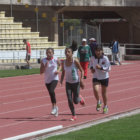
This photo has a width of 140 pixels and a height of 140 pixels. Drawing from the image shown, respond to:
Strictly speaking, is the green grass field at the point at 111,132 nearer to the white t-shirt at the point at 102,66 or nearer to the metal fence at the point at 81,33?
the white t-shirt at the point at 102,66

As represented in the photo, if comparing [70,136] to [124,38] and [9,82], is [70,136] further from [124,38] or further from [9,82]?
[124,38]

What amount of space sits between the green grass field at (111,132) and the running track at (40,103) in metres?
0.91

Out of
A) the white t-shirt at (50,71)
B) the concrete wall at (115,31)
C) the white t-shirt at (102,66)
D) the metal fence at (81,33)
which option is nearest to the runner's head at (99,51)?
the white t-shirt at (102,66)

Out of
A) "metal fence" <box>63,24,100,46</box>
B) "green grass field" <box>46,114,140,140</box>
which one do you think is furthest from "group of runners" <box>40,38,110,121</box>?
"metal fence" <box>63,24,100,46</box>

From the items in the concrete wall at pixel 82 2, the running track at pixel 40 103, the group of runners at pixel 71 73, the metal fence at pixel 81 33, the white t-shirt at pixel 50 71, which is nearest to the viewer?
the running track at pixel 40 103

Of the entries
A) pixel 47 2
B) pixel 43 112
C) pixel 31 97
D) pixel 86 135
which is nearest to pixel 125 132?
pixel 86 135

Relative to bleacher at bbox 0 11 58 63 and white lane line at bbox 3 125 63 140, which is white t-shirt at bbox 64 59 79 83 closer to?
white lane line at bbox 3 125 63 140

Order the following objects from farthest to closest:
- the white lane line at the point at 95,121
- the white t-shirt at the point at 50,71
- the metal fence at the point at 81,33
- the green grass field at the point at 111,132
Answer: the metal fence at the point at 81,33
the white t-shirt at the point at 50,71
the white lane line at the point at 95,121
the green grass field at the point at 111,132

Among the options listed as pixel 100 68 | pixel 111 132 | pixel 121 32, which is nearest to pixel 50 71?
pixel 100 68

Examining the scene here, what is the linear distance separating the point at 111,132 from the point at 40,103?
5.89 meters

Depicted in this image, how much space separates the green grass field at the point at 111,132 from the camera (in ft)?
30.6

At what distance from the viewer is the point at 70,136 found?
9547mm

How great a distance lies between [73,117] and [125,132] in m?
2.34

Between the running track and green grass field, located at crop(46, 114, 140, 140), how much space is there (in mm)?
911
